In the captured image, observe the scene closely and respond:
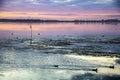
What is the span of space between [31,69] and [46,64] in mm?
4363

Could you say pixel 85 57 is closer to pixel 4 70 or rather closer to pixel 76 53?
pixel 76 53

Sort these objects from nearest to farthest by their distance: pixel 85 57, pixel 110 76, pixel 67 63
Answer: pixel 110 76 → pixel 67 63 → pixel 85 57

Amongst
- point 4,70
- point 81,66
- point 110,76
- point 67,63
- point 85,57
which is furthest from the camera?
point 85,57

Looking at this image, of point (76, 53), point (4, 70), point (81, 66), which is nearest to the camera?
point (4, 70)

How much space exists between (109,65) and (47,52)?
51.9 feet

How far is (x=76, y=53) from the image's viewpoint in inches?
2127

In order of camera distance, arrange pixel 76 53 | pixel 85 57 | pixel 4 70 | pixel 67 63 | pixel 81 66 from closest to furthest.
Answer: pixel 4 70 → pixel 81 66 → pixel 67 63 → pixel 85 57 → pixel 76 53

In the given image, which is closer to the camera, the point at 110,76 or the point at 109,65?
the point at 110,76

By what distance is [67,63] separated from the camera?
44656 mm

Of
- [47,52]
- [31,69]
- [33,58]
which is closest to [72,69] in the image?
[31,69]

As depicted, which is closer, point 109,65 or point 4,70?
point 4,70

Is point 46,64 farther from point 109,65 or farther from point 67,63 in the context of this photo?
point 109,65

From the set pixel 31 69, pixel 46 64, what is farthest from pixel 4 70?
pixel 46 64

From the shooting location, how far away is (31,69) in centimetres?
3991
